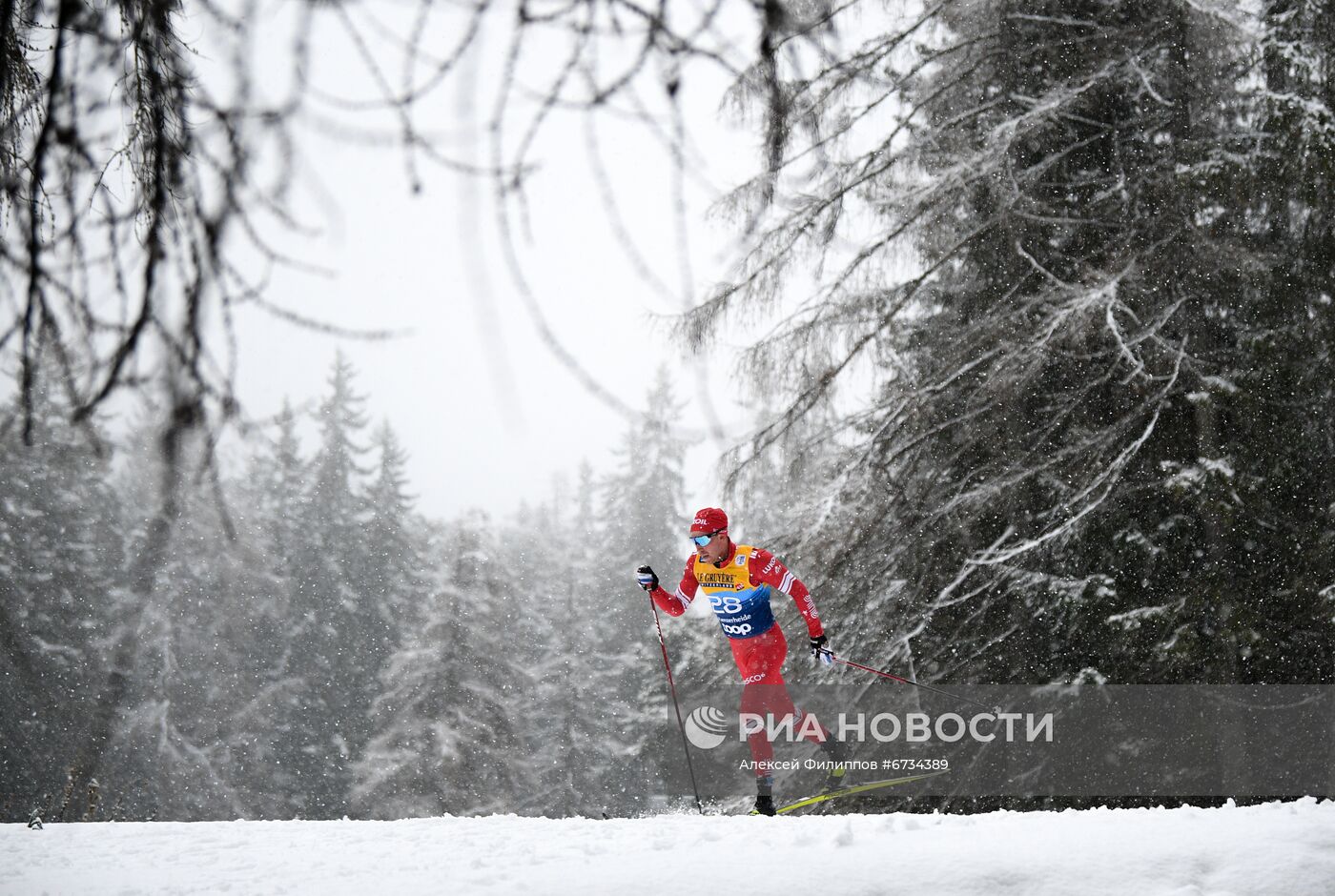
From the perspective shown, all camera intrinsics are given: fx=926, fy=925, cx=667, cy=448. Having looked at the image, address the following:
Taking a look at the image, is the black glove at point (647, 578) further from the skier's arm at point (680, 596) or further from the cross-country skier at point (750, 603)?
the skier's arm at point (680, 596)

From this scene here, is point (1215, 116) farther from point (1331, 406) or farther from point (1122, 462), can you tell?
point (1122, 462)

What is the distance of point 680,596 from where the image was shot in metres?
6.81

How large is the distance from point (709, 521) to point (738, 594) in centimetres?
58

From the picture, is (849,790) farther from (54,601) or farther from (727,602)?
(54,601)

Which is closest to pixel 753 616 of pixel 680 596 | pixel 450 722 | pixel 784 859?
pixel 680 596

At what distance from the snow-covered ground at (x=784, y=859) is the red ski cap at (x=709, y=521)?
2.07 meters

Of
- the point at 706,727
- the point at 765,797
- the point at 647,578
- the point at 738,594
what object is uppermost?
the point at 647,578

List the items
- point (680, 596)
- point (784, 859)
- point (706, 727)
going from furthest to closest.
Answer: point (706, 727), point (680, 596), point (784, 859)

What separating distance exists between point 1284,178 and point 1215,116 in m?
1.37

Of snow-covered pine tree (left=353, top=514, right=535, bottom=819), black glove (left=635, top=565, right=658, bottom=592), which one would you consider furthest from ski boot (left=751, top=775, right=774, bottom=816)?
snow-covered pine tree (left=353, top=514, right=535, bottom=819)

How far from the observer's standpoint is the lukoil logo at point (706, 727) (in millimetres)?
8867

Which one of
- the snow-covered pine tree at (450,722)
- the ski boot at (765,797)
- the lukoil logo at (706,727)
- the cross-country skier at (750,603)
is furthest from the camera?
the snow-covered pine tree at (450,722)

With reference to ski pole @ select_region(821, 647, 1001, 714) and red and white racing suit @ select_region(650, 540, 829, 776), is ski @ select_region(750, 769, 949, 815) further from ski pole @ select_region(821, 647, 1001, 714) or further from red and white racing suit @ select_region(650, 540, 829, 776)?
red and white racing suit @ select_region(650, 540, 829, 776)

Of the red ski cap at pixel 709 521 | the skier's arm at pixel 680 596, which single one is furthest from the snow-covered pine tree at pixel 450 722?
the red ski cap at pixel 709 521
